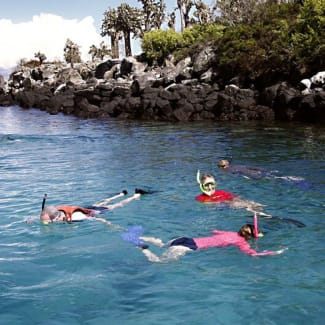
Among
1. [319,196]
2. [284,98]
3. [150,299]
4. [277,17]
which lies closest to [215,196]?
[319,196]

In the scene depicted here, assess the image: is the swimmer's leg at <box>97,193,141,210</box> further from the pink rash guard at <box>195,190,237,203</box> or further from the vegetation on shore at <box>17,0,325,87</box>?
the vegetation on shore at <box>17,0,325,87</box>

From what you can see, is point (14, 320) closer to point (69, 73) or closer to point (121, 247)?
point (121, 247)

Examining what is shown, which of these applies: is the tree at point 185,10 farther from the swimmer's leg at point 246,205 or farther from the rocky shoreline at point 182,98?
the swimmer's leg at point 246,205

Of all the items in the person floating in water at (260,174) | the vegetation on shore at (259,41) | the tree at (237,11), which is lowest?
the person floating in water at (260,174)

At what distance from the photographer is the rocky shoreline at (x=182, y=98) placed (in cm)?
2994

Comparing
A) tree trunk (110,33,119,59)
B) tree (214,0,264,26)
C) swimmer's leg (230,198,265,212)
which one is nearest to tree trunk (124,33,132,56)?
tree trunk (110,33,119,59)

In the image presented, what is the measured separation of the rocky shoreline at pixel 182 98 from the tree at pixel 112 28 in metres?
22.7

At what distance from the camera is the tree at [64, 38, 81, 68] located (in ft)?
297

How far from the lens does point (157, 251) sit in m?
7.56

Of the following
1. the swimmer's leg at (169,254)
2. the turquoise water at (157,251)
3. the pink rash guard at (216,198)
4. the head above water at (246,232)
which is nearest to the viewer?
the turquoise water at (157,251)

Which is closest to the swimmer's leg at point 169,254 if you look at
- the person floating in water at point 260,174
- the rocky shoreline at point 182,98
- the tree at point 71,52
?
the person floating in water at point 260,174

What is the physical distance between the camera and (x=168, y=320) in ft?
17.7

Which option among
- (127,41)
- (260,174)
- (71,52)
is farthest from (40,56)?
(260,174)

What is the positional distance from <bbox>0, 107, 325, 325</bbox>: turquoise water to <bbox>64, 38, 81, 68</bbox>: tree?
77272 millimetres
